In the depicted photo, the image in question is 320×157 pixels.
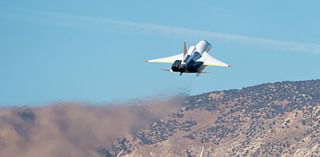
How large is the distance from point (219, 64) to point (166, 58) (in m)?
8.51

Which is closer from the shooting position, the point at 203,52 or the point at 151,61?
the point at 151,61

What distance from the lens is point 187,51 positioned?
177375mm

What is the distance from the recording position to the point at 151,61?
170 m

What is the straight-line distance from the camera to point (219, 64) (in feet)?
575

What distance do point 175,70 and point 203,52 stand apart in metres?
13.0

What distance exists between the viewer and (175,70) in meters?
172

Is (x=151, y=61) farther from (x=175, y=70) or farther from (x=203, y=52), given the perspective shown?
(x=203, y=52)

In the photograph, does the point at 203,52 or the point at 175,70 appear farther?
the point at 203,52

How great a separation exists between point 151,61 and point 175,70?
454 centimetres

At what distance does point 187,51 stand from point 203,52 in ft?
24.1

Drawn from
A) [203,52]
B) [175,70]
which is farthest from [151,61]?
[203,52]

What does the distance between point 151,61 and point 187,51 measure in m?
9.47

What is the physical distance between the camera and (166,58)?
178750 millimetres

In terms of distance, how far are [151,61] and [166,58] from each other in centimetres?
939
